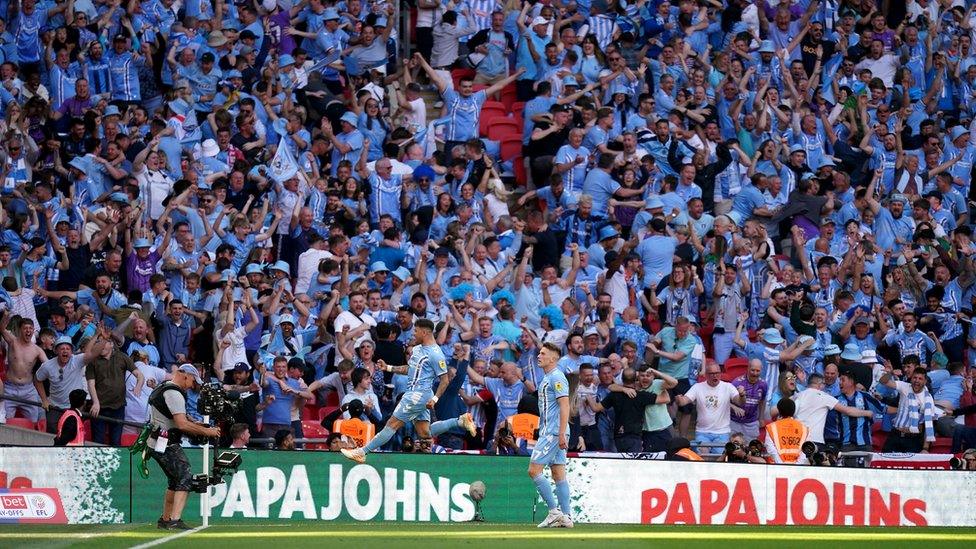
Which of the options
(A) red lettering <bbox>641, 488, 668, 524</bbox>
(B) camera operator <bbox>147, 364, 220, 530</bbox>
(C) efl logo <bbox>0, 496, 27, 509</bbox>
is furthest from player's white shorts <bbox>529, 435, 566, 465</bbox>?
(C) efl logo <bbox>0, 496, 27, 509</bbox>

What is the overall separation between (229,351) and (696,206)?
7636mm

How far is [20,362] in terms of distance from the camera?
66.6 feet

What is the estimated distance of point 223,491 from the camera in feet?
59.4

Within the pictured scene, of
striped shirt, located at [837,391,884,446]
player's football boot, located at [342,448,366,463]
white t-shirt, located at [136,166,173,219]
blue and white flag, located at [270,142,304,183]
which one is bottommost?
player's football boot, located at [342,448,366,463]

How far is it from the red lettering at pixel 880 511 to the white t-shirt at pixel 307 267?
8.04 m

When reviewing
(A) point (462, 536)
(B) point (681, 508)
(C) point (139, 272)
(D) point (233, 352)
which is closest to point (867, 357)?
(B) point (681, 508)

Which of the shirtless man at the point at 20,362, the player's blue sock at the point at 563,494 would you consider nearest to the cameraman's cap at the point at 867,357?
the player's blue sock at the point at 563,494

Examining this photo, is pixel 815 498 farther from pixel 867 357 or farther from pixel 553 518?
pixel 867 357

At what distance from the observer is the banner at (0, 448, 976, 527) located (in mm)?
18031

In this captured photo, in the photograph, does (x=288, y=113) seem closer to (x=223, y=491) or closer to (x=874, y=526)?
(x=223, y=491)

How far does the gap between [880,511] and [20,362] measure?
10652mm

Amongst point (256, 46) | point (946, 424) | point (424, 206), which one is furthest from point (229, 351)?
point (946, 424)

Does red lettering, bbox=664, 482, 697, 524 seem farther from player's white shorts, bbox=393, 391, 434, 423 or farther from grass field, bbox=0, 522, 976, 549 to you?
player's white shorts, bbox=393, 391, 434, 423

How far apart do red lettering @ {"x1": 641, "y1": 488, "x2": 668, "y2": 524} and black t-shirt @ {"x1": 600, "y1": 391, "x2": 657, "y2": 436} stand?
253 centimetres
